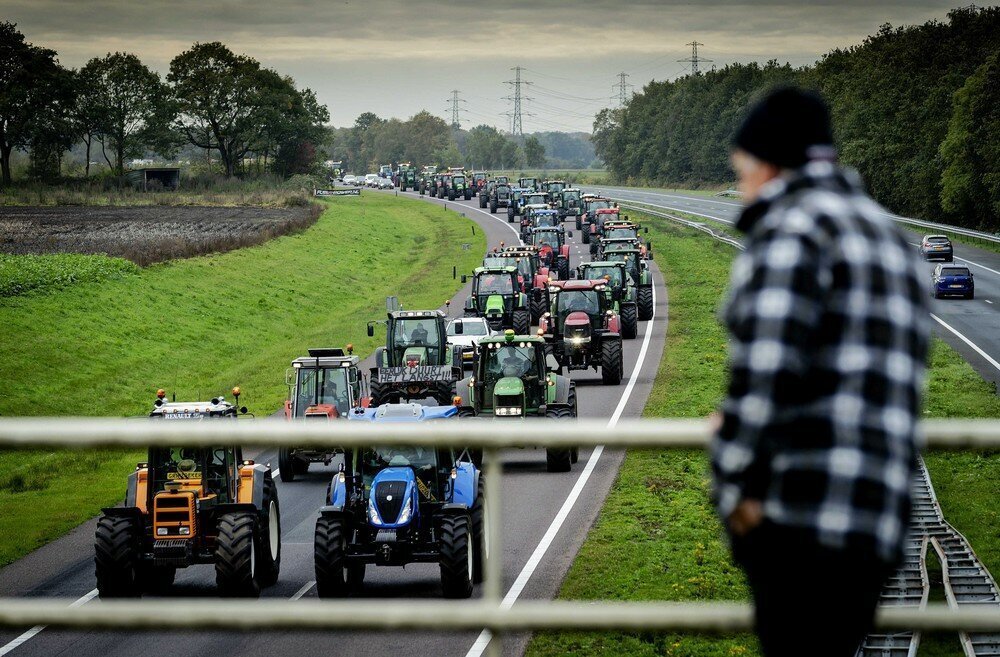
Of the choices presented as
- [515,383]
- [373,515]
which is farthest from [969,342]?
[373,515]

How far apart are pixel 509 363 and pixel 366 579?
10638mm

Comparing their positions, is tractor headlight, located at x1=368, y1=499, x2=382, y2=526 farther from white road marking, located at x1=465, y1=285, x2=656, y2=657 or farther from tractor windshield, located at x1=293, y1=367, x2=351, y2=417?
tractor windshield, located at x1=293, y1=367, x2=351, y2=417

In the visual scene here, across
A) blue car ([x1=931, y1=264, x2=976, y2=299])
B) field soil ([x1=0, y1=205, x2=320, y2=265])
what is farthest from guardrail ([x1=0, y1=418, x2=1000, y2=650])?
blue car ([x1=931, y1=264, x2=976, y2=299])

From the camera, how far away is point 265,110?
130375mm

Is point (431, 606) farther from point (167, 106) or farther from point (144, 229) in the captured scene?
point (167, 106)

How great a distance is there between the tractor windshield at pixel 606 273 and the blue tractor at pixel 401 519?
29.3 meters

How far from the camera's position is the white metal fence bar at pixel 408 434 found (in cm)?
398

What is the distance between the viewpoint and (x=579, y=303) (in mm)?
41094

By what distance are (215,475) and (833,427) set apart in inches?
693

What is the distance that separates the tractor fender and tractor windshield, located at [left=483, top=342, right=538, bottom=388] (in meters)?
10.0

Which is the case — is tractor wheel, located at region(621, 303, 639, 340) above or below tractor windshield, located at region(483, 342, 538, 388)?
below

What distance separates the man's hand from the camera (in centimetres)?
337

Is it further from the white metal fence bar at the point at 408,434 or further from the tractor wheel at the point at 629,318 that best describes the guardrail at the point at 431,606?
the tractor wheel at the point at 629,318

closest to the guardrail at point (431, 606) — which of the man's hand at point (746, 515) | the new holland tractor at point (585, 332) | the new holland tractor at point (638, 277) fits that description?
the man's hand at point (746, 515)
